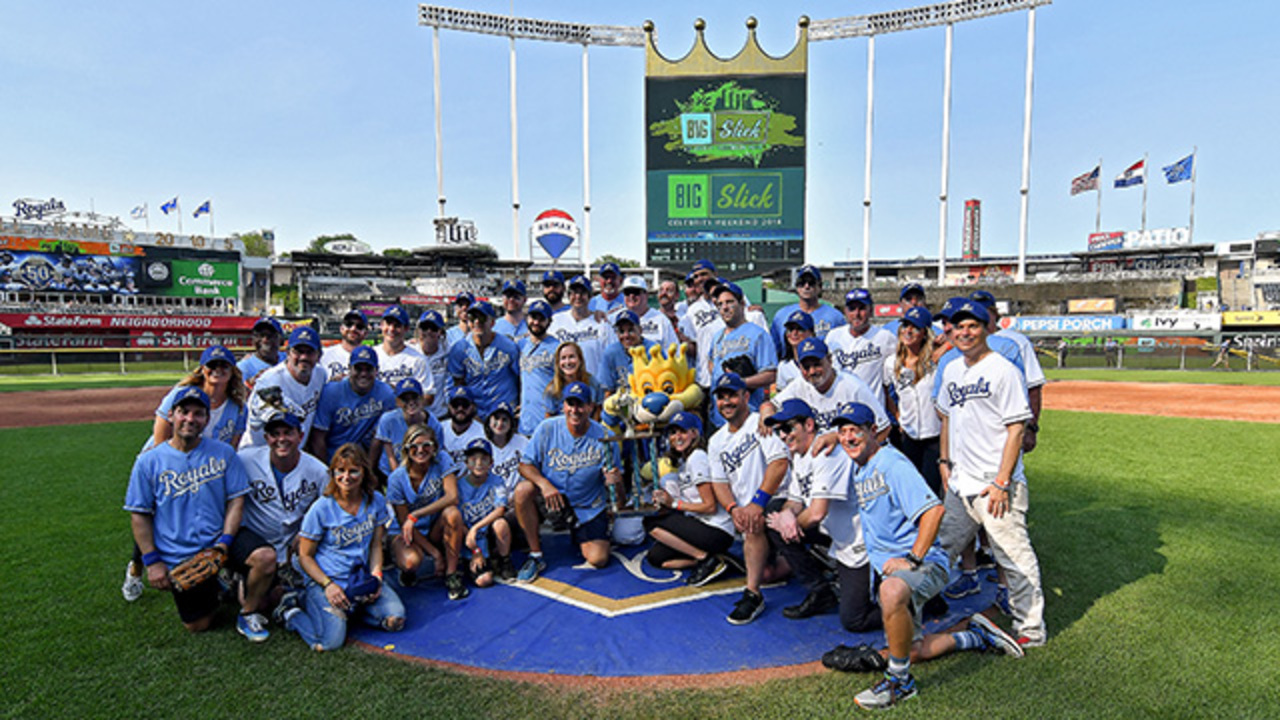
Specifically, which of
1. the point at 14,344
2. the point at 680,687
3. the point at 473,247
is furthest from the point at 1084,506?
the point at 473,247

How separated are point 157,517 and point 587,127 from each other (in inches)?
1347

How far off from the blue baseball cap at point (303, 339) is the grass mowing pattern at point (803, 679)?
80.3 inches

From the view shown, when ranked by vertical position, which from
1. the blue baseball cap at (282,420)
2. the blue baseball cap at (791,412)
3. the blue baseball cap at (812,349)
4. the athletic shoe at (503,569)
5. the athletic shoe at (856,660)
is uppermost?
the blue baseball cap at (812,349)

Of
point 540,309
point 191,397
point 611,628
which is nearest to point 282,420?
point 191,397

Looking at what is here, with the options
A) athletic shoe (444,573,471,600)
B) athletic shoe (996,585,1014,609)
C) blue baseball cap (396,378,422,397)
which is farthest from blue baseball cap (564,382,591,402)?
athletic shoe (996,585,1014,609)

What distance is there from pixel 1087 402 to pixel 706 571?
15859 mm

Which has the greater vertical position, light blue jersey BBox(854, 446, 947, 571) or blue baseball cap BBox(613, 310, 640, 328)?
blue baseball cap BBox(613, 310, 640, 328)

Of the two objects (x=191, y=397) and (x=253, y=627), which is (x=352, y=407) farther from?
(x=253, y=627)

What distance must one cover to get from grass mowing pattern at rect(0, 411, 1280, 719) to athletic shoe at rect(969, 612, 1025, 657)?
0.33 ft

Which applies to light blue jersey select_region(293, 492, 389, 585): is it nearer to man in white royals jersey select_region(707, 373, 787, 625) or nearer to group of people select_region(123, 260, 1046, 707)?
group of people select_region(123, 260, 1046, 707)

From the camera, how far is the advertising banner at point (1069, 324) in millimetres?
34938

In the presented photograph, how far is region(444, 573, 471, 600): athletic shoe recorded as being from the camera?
4492mm

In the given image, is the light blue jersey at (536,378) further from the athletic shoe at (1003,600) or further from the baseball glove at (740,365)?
the athletic shoe at (1003,600)

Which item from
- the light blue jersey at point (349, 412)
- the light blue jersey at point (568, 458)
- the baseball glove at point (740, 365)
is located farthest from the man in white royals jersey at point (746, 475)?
the light blue jersey at point (349, 412)
